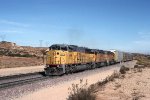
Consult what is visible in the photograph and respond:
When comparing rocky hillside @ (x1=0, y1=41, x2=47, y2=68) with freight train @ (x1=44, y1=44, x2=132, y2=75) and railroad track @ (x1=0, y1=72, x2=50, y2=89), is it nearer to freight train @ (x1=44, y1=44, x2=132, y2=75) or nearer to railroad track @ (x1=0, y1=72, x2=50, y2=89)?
freight train @ (x1=44, y1=44, x2=132, y2=75)

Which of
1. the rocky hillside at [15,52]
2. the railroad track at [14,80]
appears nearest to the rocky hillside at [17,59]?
the rocky hillside at [15,52]

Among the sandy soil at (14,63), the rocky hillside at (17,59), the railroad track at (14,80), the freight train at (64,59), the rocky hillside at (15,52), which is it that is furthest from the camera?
the rocky hillside at (15,52)

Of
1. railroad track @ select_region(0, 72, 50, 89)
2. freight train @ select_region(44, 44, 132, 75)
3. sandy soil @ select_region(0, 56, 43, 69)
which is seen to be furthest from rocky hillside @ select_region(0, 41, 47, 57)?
railroad track @ select_region(0, 72, 50, 89)

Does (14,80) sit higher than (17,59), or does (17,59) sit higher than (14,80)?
(17,59)

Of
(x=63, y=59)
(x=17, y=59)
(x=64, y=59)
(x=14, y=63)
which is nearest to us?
(x=63, y=59)

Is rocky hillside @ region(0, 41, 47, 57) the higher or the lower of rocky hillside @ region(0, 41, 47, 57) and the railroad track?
the higher

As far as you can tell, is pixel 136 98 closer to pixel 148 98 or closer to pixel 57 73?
pixel 148 98

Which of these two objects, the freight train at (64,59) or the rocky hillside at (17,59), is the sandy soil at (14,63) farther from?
the freight train at (64,59)

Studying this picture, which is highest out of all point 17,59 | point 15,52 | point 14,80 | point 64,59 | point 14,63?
point 15,52

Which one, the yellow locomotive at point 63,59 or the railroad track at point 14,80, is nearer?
the railroad track at point 14,80

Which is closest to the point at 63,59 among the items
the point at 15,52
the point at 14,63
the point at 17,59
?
the point at 14,63

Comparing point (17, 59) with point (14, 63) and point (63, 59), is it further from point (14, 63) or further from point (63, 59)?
point (63, 59)

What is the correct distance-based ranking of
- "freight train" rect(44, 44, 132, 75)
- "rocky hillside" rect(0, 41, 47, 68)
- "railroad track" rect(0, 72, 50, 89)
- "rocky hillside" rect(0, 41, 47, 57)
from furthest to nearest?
"rocky hillside" rect(0, 41, 47, 57) < "rocky hillside" rect(0, 41, 47, 68) < "freight train" rect(44, 44, 132, 75) < "railroad track" rect(0, 72, 50, 89)

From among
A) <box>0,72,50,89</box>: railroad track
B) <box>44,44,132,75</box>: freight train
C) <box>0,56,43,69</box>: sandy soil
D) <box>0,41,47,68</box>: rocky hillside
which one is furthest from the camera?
<box>0,41,47,68</box>: rocky hillside
